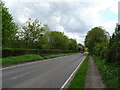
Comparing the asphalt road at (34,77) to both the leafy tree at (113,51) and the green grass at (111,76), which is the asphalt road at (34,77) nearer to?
the green grass at (111,76)

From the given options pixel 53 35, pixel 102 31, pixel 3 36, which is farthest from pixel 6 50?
pixel 53 35

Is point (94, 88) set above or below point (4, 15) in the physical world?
below

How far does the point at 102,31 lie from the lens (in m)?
67.1

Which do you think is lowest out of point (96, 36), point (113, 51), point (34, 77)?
point (34, 77)

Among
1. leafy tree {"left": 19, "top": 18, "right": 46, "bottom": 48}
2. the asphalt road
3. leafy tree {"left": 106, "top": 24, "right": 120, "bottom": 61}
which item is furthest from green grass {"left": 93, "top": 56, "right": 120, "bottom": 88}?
leafy tree {"left": 19, "top": 18, "right": 46, "bottom": 48}

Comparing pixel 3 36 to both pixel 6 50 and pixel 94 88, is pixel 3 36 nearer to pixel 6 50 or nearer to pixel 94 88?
pixel 6 50

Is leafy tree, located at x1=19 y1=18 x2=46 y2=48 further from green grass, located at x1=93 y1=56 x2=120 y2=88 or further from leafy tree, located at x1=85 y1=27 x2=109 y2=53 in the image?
green grass, located at x1=93 y1=56 x2=120 y2=88

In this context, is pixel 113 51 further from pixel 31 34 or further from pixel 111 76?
pixel 31 34

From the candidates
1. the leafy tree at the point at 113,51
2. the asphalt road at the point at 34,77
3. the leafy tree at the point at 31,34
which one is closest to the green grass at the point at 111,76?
the asphalt road at the point at 34,77

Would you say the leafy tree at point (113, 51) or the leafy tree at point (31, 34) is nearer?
the leafy tree at point (113, 51)

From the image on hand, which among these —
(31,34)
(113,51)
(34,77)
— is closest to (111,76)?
(34,77)

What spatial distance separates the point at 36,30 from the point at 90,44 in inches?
812

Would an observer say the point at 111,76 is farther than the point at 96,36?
No

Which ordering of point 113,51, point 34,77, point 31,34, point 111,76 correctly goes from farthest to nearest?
point 31,34 → point 113,51 → point 34,77 → point 111,76
